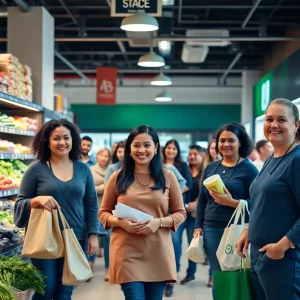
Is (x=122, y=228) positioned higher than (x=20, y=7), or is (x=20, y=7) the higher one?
(x=20, y=7)

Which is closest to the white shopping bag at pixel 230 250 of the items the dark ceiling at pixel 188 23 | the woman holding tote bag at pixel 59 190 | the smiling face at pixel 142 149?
the smiling face at pixel 142 149

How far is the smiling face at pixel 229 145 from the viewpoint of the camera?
4418 millimetres

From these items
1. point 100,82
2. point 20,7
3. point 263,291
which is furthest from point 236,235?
point 100,82

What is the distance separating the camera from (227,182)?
14.4 ft

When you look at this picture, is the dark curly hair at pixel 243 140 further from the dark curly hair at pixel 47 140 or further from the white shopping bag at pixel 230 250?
the dark curly hair at pixel 47 140

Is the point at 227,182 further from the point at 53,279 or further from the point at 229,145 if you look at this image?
the point at 53,279

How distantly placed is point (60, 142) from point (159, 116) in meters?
16.9

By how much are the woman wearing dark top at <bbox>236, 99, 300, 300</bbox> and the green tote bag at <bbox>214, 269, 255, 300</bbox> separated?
5.1 inches

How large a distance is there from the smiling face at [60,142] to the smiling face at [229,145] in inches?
45.4

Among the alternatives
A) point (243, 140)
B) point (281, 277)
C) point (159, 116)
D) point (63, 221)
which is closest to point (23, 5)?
point (243, 140)

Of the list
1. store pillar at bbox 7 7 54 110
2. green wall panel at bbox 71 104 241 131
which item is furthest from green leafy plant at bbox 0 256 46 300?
green wall panel at bbox 71 104 241 131

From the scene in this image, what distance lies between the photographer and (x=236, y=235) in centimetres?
399

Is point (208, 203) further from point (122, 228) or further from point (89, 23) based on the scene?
point (89, 23)

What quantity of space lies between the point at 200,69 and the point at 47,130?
14258 millimetres
